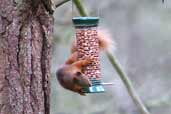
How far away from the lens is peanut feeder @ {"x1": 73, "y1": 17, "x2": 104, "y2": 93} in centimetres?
333

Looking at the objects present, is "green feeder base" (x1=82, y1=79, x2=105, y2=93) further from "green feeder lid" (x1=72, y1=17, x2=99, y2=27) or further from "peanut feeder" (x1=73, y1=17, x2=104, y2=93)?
"green feeder lid" (x1=72, y1=17, x2=99, y2=27)

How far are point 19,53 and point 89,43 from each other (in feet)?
1.60

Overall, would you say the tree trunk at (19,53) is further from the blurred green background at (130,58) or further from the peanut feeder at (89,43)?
the blurred green background at (130,58)

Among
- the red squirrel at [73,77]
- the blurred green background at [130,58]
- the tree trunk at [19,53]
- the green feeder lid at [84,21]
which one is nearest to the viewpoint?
the tree trunk at [19,53]

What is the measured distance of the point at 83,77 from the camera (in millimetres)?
3160

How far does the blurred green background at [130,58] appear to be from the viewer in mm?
7699

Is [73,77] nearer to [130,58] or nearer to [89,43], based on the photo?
[89,43]

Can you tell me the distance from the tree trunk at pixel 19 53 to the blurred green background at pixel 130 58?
13.2 ft

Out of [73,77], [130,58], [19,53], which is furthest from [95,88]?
[130,58]

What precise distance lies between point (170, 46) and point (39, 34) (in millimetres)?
5425

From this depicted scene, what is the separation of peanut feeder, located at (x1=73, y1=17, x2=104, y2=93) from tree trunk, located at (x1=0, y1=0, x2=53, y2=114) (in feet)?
1.21

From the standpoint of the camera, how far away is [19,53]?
2.97 meters

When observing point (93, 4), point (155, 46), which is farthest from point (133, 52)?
point (93, 4)

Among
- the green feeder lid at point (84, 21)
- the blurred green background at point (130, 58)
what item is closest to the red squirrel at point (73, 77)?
the green feeder lid at point (84, 21)
